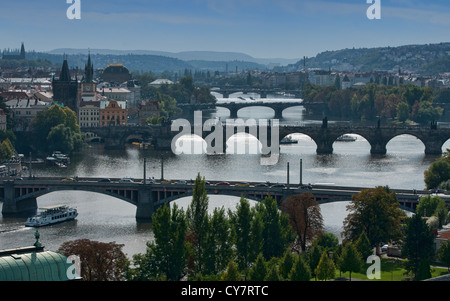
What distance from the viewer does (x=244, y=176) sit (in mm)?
62812

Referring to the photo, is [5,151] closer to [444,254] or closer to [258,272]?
[444,254]

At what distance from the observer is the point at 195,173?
211 ft

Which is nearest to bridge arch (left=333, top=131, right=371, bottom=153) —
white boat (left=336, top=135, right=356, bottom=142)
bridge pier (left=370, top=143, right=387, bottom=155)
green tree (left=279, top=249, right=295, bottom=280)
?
white boat (left=336, top=135, right=356, bottom=142)

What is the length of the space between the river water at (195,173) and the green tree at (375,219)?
12.2 ft

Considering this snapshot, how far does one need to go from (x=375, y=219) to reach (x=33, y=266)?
19732 mm

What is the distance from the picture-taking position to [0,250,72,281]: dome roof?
72.9 feet

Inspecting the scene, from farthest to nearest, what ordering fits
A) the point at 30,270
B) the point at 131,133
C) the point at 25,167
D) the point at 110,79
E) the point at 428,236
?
the point at 110,79 < the point at 131,133 < the point at 25,167 < the point at 428,236 < the point at 30,270

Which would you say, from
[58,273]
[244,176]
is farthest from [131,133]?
[58,273]

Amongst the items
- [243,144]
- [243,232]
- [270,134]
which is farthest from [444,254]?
[243,144]

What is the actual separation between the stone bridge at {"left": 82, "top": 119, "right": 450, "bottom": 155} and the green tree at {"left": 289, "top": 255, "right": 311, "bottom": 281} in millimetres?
47637

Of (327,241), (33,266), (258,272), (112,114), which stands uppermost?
(33,266)

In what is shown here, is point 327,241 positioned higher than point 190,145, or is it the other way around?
point 327,241
